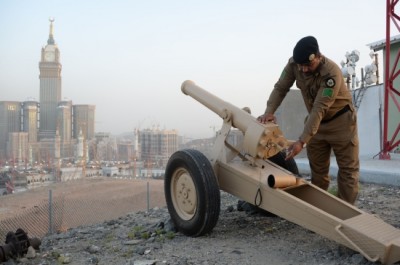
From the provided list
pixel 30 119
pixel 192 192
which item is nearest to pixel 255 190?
pixel 192 192

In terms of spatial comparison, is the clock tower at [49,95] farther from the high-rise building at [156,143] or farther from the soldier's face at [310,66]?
the soldier's face at [310,66]

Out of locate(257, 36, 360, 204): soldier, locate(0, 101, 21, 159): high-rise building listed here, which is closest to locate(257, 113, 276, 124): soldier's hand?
locate(257, 36, 360, 204): soldier

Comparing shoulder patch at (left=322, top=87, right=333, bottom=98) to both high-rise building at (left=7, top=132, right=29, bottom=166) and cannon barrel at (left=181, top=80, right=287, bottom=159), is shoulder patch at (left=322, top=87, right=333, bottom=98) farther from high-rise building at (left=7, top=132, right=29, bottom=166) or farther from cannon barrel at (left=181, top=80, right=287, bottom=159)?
high-rise building at (left=7, top=132, right=29, bottom=166)

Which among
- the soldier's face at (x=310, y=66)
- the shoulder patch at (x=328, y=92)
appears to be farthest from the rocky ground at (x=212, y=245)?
the soldier's face at (x=310, y=66)

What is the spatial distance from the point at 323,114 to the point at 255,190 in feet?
3.13

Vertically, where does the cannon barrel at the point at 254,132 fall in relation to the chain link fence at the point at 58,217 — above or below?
above

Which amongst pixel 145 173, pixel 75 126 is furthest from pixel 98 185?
pixel 75 126

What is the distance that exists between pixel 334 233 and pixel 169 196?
196cm

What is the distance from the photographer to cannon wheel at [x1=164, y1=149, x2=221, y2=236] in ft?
14.0

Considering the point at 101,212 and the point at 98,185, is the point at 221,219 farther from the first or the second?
the point at 98,185

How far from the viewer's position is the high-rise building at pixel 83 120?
184ft

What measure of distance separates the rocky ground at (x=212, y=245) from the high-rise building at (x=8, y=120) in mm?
37300

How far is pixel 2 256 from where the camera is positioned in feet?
13.2

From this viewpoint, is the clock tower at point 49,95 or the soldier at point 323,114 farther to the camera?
the clock tower at point 49,95
